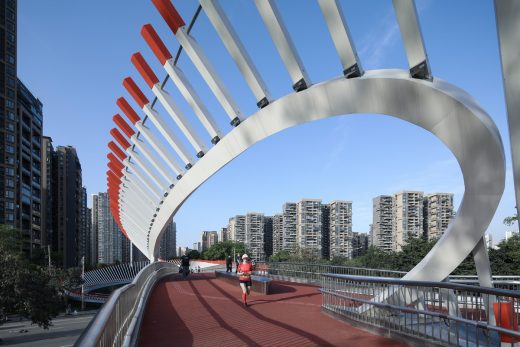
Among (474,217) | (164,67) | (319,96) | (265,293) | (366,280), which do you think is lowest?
(265,293)

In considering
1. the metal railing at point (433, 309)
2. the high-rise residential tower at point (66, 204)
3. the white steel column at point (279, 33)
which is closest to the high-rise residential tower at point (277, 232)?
the high-rise residential tower at point (66, 204)

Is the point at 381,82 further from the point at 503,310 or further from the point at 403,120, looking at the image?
the point at 503,310

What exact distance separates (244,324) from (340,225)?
78.9 metres

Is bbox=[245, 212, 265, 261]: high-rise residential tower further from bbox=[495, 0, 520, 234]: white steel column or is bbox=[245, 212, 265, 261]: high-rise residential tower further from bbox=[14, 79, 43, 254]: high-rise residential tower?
bbox=[495, 0, 520, 234]: white steel column

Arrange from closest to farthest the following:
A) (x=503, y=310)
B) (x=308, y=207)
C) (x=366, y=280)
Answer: (x=503, y=310), (x=366, y=280), (x=308, y=207)

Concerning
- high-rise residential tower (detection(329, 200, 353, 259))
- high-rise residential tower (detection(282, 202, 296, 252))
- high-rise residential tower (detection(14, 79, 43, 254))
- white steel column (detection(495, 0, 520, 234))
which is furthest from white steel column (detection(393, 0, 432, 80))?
high-rise residential tower (detection(282, 202, 296, 252))

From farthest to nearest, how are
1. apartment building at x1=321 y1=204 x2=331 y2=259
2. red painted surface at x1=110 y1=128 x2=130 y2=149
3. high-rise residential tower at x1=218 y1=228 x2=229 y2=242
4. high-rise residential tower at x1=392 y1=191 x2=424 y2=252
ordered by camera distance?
high-rise residential tower at x1=218 y1=228 x2=229 y2=242, apartment building at x1=321 y1=204 x2=331 y2=259, high-rise residential tower at x1=392 y1=191 x2=424 y2=252, red painted surface at x1=110 y1=128 x2=130 y2=149

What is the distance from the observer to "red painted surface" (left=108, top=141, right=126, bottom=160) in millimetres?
21625

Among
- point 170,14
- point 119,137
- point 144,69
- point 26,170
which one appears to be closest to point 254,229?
point 26,170

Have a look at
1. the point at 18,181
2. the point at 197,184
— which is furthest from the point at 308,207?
the point at 197,184

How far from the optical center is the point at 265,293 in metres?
13.7

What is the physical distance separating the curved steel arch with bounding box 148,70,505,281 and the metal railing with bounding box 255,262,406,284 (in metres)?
8.44

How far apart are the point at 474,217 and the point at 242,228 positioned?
108143 mm

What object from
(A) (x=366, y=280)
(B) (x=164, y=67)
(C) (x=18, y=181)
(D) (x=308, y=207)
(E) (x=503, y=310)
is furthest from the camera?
(D) (x=308, y=207)
